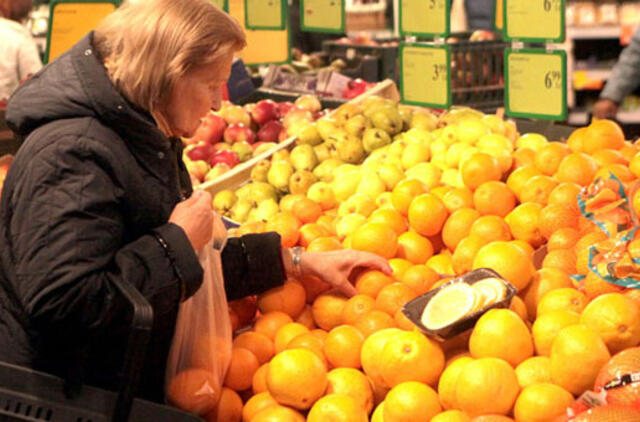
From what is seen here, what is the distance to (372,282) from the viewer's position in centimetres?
229

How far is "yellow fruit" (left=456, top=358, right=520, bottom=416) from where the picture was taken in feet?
5.25

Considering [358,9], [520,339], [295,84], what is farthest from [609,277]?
[358,9]

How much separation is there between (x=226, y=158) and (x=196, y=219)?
2.26 metres

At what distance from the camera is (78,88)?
1.70 metres

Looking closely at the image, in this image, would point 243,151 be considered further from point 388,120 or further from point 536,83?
point 536,83

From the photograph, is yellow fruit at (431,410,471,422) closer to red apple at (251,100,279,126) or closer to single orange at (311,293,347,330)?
single orange at (311,293,347,330)

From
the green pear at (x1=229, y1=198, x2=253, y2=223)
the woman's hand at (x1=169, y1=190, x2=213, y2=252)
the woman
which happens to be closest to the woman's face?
the woman

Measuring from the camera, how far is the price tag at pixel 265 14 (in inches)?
189

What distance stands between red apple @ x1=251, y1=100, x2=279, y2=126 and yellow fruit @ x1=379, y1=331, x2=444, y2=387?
117 inches

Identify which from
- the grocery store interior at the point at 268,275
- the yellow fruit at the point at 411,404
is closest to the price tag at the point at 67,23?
the grocery store interior at the point at 268,275

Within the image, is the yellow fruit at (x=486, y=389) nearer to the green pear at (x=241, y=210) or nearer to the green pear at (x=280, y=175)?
the green pear at (x=241, y=210)

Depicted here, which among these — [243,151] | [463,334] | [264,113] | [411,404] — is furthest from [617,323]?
[264,113]

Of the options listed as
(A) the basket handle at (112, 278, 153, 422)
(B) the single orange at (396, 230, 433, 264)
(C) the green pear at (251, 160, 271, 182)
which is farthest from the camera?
(C) the green pear at (251, 160, 271, 182)

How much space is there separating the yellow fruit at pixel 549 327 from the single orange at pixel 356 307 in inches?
19.9
